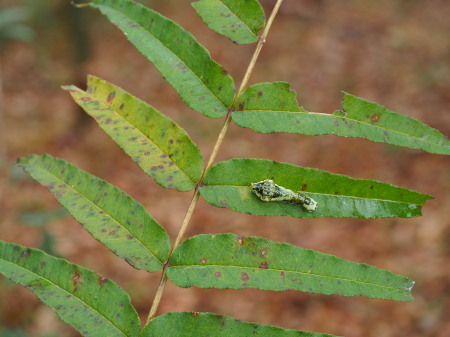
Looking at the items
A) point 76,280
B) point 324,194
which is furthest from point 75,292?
point 324,194

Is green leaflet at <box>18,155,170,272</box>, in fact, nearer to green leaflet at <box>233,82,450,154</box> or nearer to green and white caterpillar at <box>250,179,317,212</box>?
green and white caterpillar at <box>250,179,317,212</box>

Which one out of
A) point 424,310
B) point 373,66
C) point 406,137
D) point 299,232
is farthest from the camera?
point 373,66

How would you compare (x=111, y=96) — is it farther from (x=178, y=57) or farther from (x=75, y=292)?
(x=75, y=292)

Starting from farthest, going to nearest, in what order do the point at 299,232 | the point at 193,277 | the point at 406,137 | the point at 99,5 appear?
the point at 299,232 < the point at 99,5 < the point at 406,137 < the point at 193,277

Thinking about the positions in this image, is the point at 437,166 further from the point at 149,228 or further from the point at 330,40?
the point at 149,228

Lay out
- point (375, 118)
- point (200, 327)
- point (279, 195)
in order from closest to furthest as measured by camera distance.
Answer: point (200, 327) < point (279, 195) < point (375, 118)

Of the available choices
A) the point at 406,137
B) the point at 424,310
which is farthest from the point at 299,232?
the point at 406,137

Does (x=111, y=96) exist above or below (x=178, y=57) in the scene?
below
